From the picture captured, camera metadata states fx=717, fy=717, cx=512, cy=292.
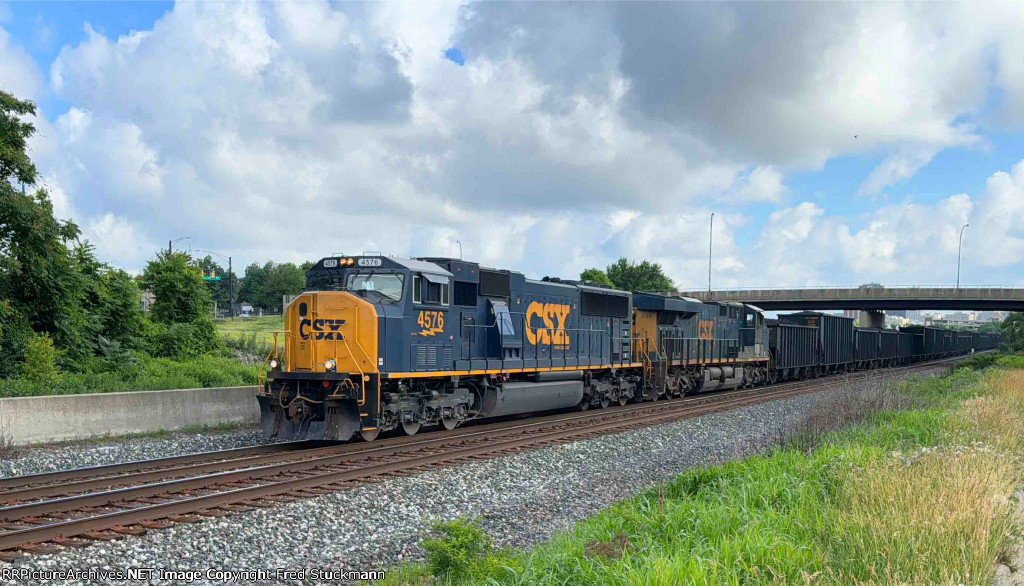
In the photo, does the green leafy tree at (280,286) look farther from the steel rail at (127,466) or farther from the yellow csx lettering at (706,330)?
the steel rail at (127,466)

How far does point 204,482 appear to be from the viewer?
370 inches

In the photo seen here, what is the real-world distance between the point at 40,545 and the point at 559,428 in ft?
35.8

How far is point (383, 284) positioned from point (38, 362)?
8.55 metres

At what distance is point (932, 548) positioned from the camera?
503cm

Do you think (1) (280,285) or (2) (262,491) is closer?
(2) (262,491)

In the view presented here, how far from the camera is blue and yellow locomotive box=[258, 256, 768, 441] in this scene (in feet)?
42.1

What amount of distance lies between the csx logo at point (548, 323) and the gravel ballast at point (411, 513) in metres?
3.81

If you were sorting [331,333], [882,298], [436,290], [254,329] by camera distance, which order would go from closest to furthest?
[331,333]
[436,290]
[254,329]
[882,298]

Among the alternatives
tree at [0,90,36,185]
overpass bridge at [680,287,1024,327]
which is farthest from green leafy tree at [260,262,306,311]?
tree at [0,90,36,185]

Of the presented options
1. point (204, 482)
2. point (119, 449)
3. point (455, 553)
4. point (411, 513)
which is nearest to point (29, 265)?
point (119, 449)

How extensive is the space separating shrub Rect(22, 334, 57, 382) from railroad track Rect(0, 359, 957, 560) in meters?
6.71

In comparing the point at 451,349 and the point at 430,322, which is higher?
the point at 430,322

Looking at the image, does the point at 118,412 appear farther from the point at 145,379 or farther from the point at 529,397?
the point at 529,397

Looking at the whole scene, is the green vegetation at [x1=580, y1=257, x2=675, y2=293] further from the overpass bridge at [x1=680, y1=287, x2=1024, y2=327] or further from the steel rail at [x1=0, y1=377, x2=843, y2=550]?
the steel rail at [x1=0, y1=377, x2=843, y2=550]
